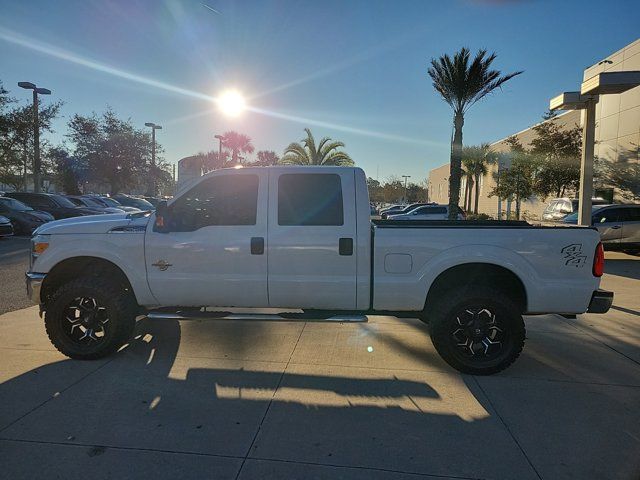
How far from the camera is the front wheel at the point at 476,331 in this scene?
171 inches

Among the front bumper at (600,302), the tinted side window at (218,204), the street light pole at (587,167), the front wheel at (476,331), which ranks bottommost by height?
the front wheel at (476,331)

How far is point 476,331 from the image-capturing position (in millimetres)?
4449

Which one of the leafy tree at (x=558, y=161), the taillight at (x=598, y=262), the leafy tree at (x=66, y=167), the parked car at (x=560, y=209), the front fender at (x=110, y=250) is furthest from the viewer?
the leafy tree at (x=66, y=167)

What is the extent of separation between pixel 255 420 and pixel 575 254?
10.9 feet

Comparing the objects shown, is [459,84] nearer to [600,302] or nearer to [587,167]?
[587,167]

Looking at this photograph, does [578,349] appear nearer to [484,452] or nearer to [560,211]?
[484,452]

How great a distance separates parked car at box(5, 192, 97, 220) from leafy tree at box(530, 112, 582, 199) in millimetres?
22993

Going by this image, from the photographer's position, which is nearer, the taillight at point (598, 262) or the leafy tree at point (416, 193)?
the taillight at point (598, 262)

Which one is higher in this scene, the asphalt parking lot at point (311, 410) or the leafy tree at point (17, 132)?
the leafy tree at point (17, 132)

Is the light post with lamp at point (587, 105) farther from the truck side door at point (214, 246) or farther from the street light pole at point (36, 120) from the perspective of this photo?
the street light pole at point (36, 120)

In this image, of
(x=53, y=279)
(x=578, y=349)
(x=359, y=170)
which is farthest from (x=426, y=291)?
(x=53, y=279)

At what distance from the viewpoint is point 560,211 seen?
1748 cm

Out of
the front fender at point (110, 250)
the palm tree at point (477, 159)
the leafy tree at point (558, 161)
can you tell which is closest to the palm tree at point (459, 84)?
the leafy tree at point (558, 161)

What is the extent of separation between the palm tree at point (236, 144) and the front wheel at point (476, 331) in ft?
148
